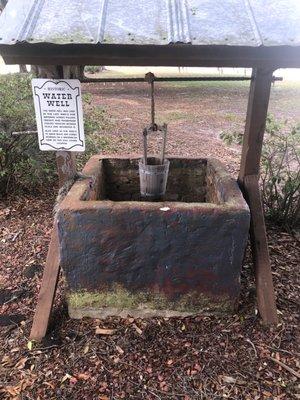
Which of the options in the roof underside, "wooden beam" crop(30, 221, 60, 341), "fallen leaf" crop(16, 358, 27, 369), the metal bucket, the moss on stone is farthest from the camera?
the metal bucket

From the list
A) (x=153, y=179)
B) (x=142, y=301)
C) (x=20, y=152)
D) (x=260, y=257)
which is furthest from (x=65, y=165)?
(x=20, y=152)

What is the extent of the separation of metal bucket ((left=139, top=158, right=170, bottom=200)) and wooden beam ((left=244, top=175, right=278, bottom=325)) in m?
0.67

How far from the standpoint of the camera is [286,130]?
8.47 meters

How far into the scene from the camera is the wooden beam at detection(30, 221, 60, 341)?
2.70 metres

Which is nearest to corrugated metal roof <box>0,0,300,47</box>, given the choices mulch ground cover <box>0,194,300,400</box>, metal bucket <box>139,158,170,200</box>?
metal bucket <box>139,158,170,200</box>

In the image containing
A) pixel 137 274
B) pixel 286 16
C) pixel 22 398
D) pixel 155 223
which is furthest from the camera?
pixel 137 274

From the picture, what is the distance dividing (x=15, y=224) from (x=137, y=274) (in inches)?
83.6

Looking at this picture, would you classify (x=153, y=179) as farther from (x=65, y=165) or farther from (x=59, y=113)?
(x=59, y=113)

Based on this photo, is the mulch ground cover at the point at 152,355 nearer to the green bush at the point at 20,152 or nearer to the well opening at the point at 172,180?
the well opening at the point at 172,180

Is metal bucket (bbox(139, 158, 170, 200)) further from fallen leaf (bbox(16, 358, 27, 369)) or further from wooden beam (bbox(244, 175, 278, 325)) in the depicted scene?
fallen leaf (bbox(16, 358, 27, 369))

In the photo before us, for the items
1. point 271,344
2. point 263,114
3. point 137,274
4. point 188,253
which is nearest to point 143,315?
point 137,274

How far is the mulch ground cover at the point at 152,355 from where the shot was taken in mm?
2338

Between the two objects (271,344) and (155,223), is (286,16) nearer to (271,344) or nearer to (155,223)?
(155,223)

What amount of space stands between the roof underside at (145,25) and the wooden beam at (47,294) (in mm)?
1319
